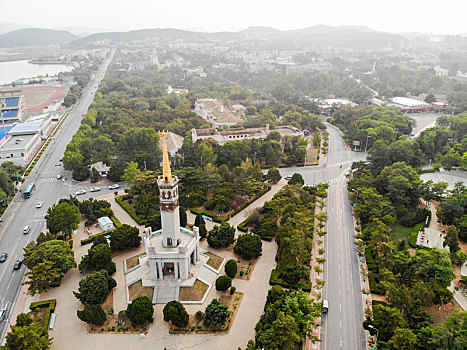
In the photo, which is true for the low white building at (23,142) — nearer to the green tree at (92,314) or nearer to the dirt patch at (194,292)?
the green tree at (92,314)

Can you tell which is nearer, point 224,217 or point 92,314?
point 92,314

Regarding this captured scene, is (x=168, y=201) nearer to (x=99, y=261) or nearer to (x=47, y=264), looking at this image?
(x=99, y=261)

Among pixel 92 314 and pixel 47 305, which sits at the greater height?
pixel 92 314

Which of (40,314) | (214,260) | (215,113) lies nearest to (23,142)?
(215,113)

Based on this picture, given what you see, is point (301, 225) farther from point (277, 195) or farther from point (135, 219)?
point (135, 219)

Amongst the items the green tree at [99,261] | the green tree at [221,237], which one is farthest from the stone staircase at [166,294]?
the green tree at [221,237]

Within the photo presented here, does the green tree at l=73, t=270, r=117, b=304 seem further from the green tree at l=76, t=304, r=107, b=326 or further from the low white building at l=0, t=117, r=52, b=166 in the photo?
the low white building at l=0, t=117, r=52, b=166

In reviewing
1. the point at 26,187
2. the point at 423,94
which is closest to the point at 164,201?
the point at 26,187

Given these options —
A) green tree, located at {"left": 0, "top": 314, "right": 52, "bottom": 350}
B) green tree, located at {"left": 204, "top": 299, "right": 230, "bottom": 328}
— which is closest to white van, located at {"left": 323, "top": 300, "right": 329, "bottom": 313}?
green tree, located at {"left": 204, "top": 299, "right": 230, "bottom": 328}
